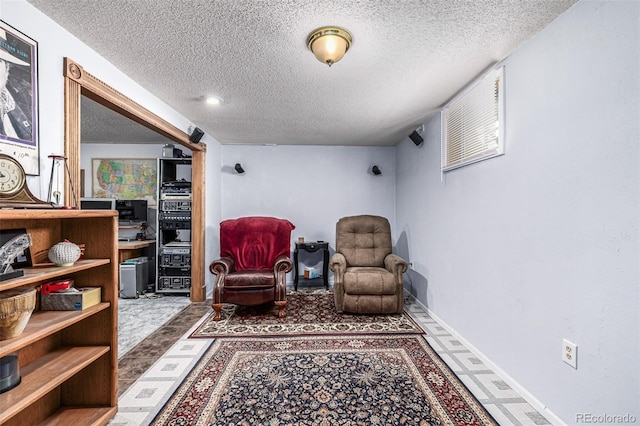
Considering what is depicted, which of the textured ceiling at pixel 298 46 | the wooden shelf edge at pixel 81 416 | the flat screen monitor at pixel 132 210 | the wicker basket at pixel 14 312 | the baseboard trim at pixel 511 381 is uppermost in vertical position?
the textured ceiling at pixel 298 46

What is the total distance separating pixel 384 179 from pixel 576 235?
10.6 feet

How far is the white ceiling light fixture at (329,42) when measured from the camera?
5.18 ft

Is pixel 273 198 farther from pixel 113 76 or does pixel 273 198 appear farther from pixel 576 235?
pixel 576 235

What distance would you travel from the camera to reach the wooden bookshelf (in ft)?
4.40

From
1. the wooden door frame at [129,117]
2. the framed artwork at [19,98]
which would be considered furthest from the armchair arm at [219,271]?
the framed artwork at [19,98]

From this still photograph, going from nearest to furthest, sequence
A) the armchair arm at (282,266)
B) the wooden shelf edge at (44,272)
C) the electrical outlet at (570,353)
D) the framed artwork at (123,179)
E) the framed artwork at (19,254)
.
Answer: the wooden shelf edge at (44,272) → the framed artwork at (19,254) → the electrical outlet at (570,353) → the armchair arm at (282,266) → the framed artwork at (123,179)

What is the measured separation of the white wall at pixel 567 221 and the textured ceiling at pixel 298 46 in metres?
0.32

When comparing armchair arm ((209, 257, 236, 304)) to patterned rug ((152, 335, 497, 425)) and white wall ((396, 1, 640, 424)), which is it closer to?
patterned rug ((152, 335, 497, 425))

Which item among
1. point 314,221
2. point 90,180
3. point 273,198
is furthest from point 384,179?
point 90,180

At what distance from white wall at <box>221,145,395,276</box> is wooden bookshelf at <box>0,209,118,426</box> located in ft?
9.50

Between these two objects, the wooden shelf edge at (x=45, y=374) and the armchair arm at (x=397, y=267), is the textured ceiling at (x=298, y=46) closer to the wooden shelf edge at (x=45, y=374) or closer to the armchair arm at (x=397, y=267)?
the armchair arm at (x=397, y=267)

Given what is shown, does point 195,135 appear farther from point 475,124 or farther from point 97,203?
point 475,124

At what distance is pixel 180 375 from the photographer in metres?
1.96

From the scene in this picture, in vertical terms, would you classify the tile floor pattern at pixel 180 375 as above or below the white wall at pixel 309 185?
below
